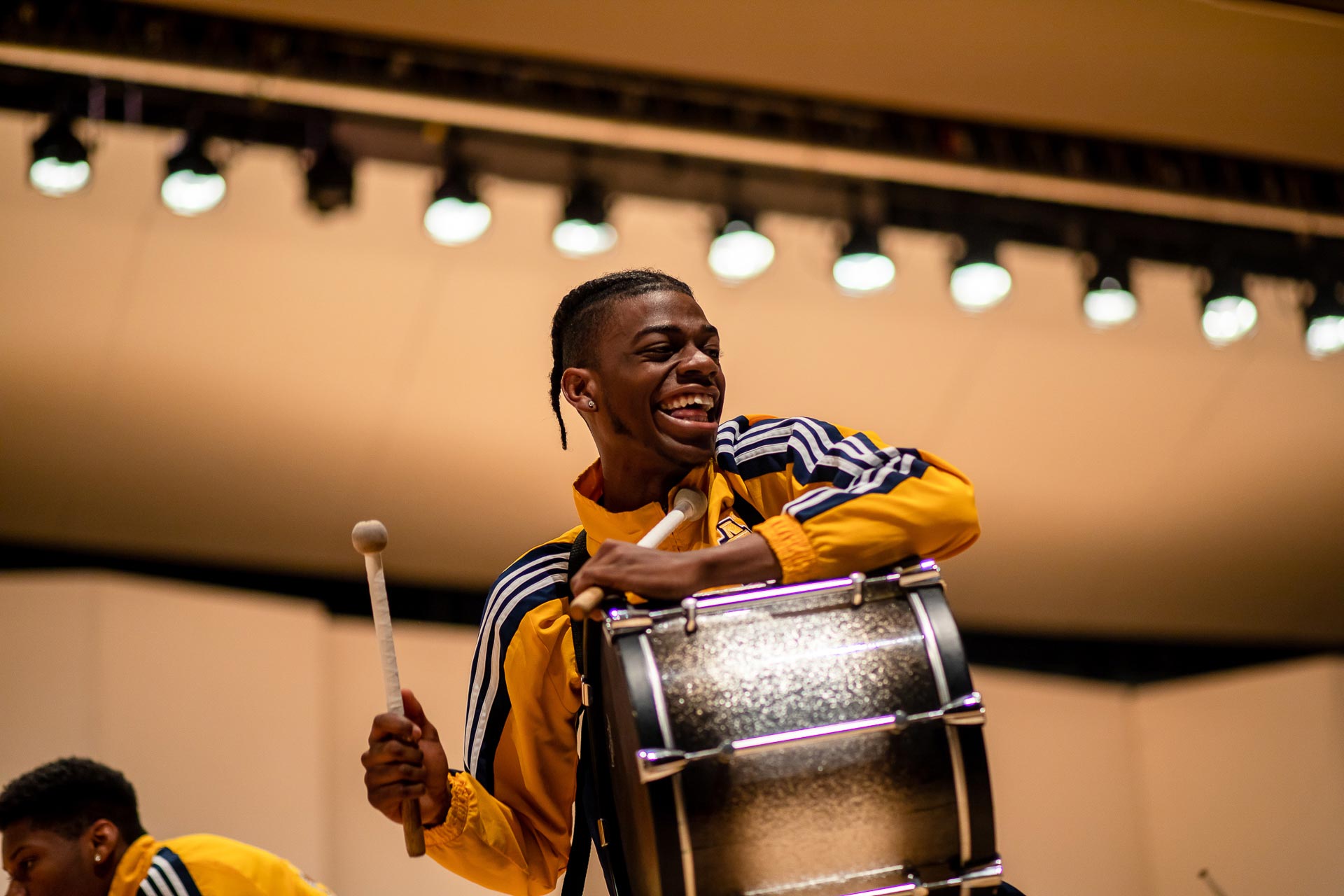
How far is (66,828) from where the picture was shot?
340 cm

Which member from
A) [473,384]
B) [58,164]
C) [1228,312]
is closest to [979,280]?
[1228,312]

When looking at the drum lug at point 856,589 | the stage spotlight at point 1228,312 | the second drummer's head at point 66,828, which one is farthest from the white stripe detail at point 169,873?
the stage spotlight at point 1228,312

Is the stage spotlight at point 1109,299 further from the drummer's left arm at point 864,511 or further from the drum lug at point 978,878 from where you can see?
the drum lug at point 978,878

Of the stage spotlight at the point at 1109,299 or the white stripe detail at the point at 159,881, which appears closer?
the white stripe detail at the point at 159,881

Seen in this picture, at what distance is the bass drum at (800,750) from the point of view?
5.67 feet

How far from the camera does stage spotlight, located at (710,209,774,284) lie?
4789 mm

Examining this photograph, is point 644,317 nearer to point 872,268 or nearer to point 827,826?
point 827,826

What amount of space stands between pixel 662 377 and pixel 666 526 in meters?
0.26

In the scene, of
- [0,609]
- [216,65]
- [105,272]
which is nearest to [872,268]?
[216,65]

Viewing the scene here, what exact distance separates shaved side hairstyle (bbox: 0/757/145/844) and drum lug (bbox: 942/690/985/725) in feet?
7.74

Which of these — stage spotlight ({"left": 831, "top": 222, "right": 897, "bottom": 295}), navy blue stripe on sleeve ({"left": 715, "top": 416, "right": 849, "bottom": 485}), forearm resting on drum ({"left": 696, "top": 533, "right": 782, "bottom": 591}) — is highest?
stage spotlight ({"left": 831, "top": 222, "right": 897, "bottom": 295})

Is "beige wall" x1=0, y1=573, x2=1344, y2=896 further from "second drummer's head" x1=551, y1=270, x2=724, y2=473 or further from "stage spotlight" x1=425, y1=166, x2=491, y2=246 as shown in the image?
"second drummer's head" x1=551, y1=270, x2=724, y2=473

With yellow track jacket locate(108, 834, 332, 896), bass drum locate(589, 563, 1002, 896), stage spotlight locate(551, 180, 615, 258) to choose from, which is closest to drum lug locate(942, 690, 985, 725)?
bass drum locate(589, 563, 1002, 896)

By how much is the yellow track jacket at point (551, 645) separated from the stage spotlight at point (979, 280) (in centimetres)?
283
